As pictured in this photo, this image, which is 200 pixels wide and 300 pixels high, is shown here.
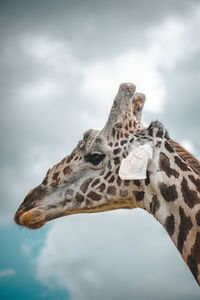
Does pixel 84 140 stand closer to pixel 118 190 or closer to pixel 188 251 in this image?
pixel 118 190

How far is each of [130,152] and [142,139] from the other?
44 cm

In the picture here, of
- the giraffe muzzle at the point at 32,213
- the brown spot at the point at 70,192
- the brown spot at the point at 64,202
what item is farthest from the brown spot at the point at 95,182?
the giraffe muzzle at the point at 32,213

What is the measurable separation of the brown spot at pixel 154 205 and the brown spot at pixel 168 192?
0.63 ft

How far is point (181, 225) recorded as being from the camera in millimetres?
5973

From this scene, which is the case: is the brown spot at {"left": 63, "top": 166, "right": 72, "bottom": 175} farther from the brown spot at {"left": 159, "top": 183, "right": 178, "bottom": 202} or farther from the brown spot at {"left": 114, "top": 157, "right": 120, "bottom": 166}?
the brown spot at {"left": 159, "top": 183, "right": 178, "bottom": 202}

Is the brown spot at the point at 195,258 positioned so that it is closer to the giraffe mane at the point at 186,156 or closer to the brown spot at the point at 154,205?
the brown spot at the point at 154,205

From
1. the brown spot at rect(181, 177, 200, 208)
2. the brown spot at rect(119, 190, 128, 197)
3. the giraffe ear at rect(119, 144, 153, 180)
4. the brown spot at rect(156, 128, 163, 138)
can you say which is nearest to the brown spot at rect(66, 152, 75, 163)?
the brown spot at rect(119, 190, 128, 197)

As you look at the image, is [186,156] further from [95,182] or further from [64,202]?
[64,202]

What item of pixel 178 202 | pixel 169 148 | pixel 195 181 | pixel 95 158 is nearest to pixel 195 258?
pixel 178 202

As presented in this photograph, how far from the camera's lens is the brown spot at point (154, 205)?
20.8ft

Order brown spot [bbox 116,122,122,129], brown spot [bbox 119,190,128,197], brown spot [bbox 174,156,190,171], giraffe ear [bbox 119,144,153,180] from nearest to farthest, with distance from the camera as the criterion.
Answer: giraffe ear [bbox 119,144,153,180]
brown spot [bbox 174,156,190,171]
brown spot [bbox 119,190,128,197]
brown spot [bbox 116,122,122,129]

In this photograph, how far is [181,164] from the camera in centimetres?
655

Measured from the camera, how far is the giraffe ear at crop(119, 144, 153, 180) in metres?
6.17

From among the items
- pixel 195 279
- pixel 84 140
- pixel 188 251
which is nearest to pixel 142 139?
pixel 84 140
